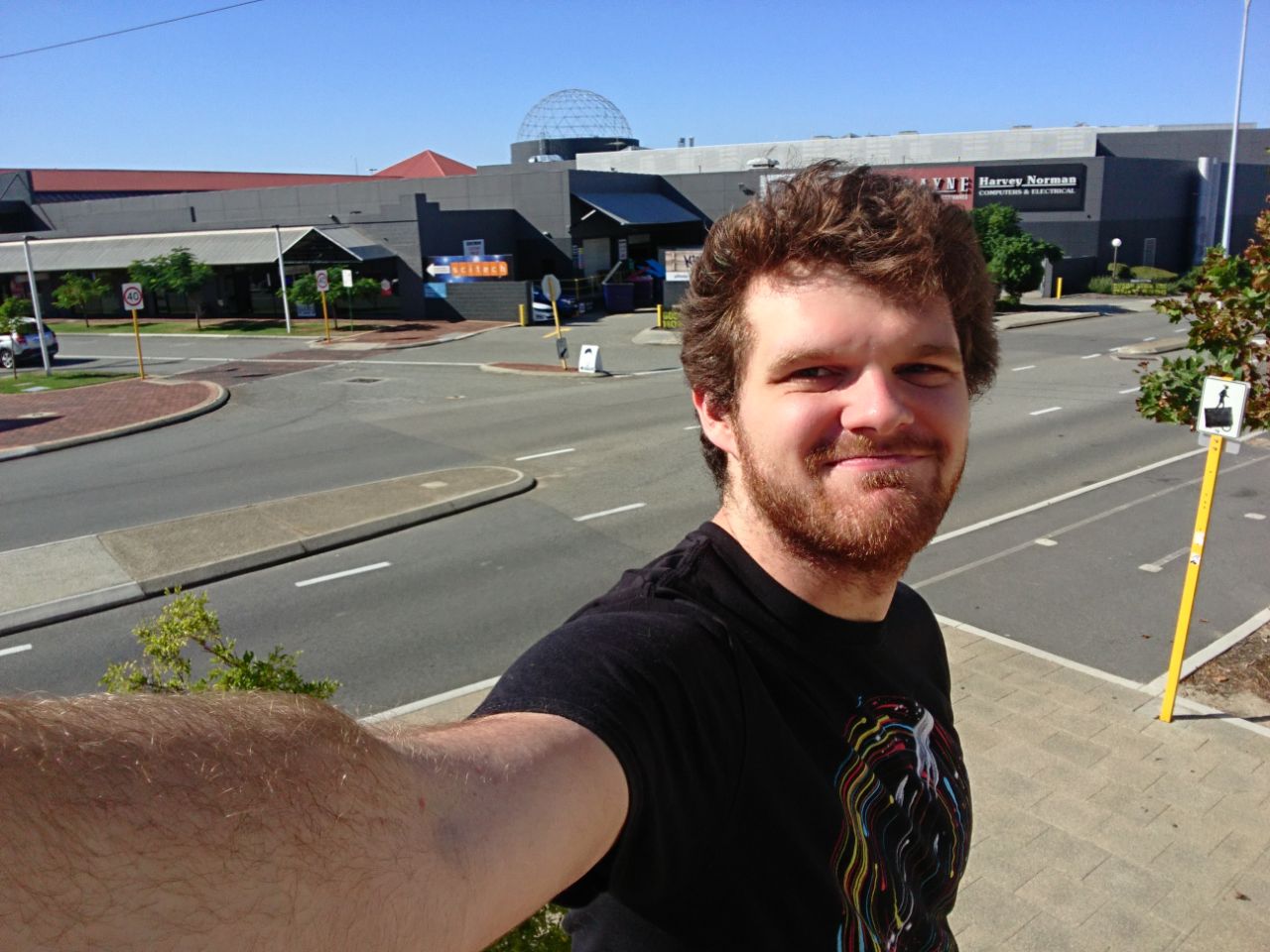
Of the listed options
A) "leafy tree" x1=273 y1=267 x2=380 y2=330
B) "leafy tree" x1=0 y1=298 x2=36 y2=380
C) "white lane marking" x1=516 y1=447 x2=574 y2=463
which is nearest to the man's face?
"white lane marking" x1=516 y1=447 x2=574 y2=463

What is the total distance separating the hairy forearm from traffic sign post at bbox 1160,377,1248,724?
22.1 ft

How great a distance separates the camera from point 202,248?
39.8 meters

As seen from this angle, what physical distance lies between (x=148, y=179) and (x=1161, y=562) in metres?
64.3

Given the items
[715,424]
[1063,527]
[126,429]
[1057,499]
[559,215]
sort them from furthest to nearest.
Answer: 1. [559,215]
2. [126,429]
3. [1057,499]
4. [1063,527]
5. [715,424]

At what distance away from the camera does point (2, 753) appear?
739 millimetres

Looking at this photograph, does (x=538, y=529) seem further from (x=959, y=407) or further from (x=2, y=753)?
(x=2, y=753)

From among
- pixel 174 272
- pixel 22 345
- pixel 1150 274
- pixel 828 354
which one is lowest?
pixel 22 345

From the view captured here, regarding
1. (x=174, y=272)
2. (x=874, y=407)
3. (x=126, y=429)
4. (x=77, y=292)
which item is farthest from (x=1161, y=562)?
(x=77, y=292)

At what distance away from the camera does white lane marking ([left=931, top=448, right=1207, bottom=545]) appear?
11.1 m

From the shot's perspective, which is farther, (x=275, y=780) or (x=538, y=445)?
(x=538, y=445)

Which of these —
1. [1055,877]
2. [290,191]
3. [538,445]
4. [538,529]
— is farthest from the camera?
[290,191]

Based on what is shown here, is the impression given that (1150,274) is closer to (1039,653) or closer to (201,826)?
(1039,653)

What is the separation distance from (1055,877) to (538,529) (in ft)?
24.2

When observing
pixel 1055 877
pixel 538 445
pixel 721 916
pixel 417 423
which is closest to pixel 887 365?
pixel 721 916
